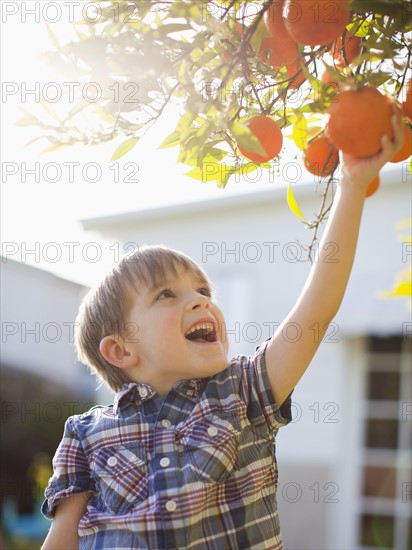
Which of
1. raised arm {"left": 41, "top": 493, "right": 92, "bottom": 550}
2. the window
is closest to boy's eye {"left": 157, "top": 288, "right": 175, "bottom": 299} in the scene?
raised arm {"left": 41, "top": 493, "right": 92, "bottom": 550}

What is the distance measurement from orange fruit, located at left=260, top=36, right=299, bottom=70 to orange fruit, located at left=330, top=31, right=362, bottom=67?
0.07 metres

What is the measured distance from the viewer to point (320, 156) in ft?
2.98

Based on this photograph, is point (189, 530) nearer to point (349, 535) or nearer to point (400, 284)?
point (400, 284)

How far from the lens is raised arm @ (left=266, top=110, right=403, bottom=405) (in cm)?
92

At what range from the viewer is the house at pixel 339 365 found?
6.05 metres

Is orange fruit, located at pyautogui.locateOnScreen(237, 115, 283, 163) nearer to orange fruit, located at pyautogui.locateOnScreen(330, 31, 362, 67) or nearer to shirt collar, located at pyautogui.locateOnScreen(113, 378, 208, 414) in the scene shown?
orange fruit, located at pyautogui.locateOnScreen(330, 31, 362, 67)

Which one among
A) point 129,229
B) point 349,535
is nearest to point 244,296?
point 129,229

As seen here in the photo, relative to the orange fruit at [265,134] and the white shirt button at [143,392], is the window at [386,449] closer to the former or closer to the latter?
the white shirt button at [143,392]

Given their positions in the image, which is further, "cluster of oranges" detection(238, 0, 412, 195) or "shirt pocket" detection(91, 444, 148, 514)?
"shirt pocket" detection(91, 444, 148, 514)

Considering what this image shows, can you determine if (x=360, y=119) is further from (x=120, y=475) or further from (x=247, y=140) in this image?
(x=120, y=475)

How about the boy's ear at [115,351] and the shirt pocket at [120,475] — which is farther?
the boy's ear at [115,351]

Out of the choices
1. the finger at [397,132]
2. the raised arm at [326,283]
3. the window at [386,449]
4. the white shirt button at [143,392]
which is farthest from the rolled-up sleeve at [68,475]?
the window at [386,449]

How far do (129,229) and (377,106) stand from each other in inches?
264

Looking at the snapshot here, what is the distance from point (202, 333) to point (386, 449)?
17.2ft
